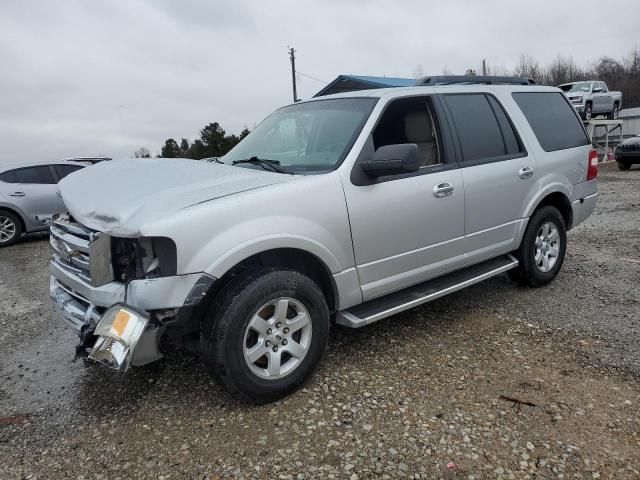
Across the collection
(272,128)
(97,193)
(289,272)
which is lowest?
(289,272)

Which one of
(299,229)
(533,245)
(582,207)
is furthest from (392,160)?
(582,207)

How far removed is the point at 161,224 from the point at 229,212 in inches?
15.2

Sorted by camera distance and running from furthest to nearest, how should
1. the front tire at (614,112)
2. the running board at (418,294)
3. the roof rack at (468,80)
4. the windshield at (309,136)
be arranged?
1. the front tire at (614,112)
2. the roof rack at (468,80)
3. the windshield at (309,136)
4. the running board at (418,294)

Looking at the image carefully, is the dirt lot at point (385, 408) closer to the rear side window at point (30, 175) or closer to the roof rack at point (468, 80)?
the roof rack at point (468, 80)

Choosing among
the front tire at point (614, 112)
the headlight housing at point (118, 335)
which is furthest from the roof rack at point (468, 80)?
the front tire at point (614, 112)

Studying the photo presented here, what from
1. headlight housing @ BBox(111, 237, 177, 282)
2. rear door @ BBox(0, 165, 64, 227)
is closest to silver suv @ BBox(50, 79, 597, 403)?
headlight housing @ BBox(111, 237, 177, 282)

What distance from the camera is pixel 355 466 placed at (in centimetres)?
248

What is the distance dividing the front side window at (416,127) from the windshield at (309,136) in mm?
267

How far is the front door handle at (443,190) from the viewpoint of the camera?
147 inches

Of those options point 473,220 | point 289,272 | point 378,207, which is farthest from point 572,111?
point 289,272

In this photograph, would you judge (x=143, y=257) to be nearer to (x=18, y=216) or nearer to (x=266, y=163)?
(x=266, y=163)

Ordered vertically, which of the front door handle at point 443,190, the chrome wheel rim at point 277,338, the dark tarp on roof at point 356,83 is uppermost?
the dark tarp on roof at point 356,83

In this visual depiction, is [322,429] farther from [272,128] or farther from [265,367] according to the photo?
[272,128]

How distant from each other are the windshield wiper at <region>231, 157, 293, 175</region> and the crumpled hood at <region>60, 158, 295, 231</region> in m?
0.10
